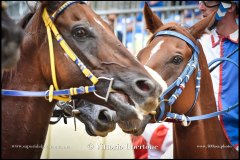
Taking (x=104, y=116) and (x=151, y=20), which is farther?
(x=151, y=20)

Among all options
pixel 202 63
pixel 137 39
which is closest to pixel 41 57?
pixel 202 63

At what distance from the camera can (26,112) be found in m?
2.95

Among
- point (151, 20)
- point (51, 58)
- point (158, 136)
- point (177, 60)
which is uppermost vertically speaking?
point (151, 20)

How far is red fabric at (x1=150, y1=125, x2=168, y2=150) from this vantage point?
5234mm

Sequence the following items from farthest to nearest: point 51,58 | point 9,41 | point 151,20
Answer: point 151,20 < point 51,58 < point 9,41

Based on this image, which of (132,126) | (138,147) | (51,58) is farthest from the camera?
(138,147)

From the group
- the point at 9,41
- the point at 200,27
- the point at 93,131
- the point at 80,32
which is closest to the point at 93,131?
the point at 93,131

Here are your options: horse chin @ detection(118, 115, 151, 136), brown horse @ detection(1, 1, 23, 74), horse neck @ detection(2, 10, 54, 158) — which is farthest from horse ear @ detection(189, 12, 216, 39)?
brown horse @ detection(1, 1, 23, 74)

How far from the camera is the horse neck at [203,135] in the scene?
3.95 metres

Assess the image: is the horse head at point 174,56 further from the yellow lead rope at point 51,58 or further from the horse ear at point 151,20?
the yellow lead rope at point 51,58

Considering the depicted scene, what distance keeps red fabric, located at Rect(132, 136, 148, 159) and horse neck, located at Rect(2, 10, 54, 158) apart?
2.27 metres

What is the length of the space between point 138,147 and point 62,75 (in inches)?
96.6

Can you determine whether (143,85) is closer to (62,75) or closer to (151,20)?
(62,75)

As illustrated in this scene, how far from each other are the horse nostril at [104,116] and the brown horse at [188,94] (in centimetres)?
90
